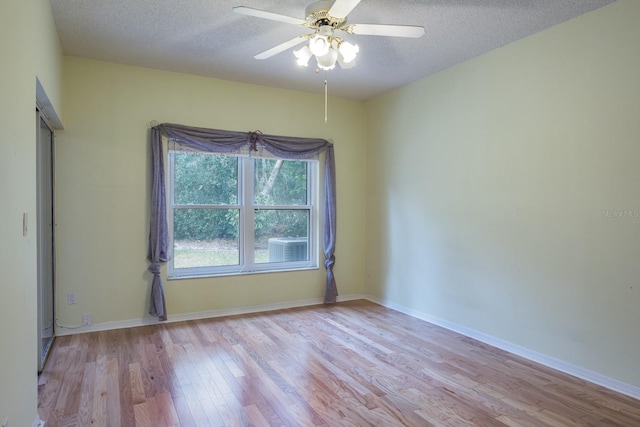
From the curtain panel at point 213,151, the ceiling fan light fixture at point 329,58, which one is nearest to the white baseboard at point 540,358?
the curtain panel at point 213,151

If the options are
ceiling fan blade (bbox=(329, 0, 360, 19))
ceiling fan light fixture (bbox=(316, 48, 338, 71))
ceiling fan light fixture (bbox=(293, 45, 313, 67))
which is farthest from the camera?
ceiling fan light fixture (bbox=(293, 45, 313, 67))

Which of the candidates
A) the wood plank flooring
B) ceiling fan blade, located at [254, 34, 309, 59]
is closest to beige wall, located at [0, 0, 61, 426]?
the wood plank flooring

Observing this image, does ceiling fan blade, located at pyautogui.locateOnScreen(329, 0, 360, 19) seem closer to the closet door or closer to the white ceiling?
the white ceiling

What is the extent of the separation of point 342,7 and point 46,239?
324 cm

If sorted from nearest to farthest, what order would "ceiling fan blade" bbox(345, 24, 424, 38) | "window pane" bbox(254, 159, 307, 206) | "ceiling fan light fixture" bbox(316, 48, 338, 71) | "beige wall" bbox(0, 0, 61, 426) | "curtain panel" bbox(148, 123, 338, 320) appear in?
"beige wall" bbox(0, 0, 61, 426)
"ceiling fan blade" bbox(345, 24, 424, 38)
"ceiling fan light fixture" bbox(316, 48, 338, 71)
"curtain panel" bbox(148, 123, 338, 320)
"window pane" bbox(254, 159, 307, 206)

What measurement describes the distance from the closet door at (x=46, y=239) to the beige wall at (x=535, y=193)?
11.8ft

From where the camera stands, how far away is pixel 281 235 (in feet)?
16.4

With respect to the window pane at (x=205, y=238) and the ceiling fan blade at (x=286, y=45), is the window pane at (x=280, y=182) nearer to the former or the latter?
the window pane at (x=205, y=238)

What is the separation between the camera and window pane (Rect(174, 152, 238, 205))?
439 cm

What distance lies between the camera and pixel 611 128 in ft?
9.11

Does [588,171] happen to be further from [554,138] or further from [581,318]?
[581,318]

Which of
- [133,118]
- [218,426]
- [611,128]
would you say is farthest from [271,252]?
[611,128]

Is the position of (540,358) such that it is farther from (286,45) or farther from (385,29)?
(286,45)

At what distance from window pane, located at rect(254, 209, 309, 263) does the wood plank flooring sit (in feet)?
3.67
